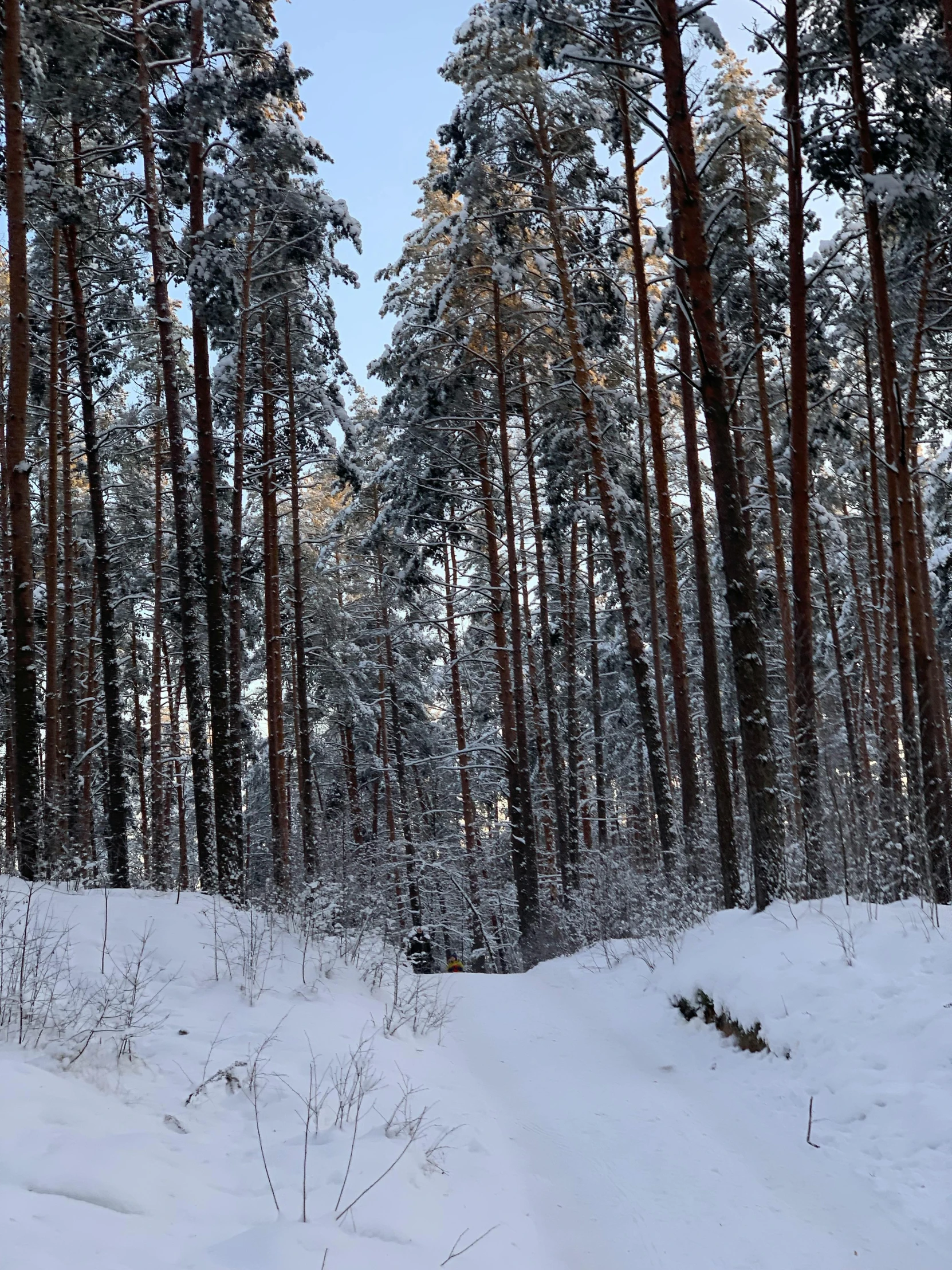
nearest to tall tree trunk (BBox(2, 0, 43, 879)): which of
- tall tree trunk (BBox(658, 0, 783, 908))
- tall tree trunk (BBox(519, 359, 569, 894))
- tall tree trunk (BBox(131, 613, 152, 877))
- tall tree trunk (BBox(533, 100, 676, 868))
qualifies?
tall tree trunk (BBox(658, 0, 783, 908))

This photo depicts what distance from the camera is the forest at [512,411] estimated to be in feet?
29.7

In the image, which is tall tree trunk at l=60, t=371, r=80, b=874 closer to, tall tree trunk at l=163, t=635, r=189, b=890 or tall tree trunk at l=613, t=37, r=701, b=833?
tall tree trunk at l=163, t=635, r=189, b=890

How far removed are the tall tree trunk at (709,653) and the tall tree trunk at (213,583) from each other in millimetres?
5711

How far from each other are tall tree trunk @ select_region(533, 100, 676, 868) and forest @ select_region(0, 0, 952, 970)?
0.20 ft

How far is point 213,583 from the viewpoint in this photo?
11.1 meters

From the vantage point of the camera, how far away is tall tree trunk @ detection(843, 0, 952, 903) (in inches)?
352

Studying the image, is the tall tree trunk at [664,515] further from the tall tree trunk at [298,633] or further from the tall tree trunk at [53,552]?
the tall tree trunk at [53,552]

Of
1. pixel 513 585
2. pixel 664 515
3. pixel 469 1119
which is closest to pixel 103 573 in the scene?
pixel 513 585

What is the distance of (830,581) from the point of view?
24.6 meters

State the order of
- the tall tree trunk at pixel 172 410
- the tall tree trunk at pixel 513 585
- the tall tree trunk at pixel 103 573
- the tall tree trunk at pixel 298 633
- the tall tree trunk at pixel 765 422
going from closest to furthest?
the tall tree trunk at pixel 172 410
the tall tree trunk at pixel 103 573
the tall tree trunk at pixel 765 422
the tall tree trunk at pixel 513 585
the tall tree trunk at pixel 298 633

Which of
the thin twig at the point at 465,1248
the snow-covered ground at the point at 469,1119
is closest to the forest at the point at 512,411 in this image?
the snow-covered ground at the point at 469,1119

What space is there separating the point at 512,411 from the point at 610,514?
3.67m

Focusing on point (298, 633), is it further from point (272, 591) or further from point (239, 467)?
point (239, 467)

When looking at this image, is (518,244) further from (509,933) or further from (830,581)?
(509,933)
